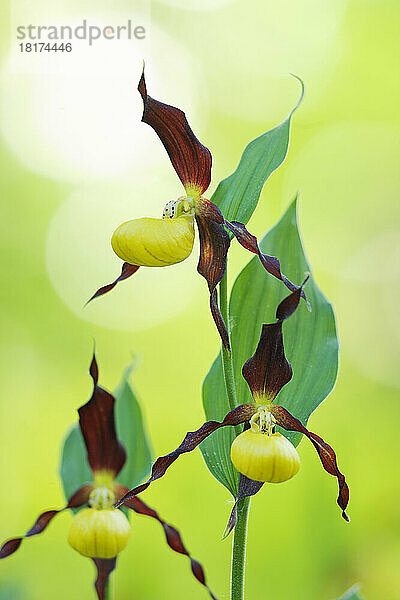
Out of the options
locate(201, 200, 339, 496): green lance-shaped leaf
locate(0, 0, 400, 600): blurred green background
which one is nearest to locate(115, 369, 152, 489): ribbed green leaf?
locate(0, 0, 400, 600): blurred green background

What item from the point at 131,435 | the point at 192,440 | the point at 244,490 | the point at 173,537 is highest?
the point at 192,440

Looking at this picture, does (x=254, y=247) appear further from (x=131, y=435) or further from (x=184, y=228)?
(x=131, y=435)

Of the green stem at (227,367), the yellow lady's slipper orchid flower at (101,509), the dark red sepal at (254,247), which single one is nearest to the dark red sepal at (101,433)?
the yellow lady's slipper orchid flower at (101,509)

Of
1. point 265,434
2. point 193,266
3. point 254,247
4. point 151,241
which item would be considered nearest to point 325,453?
point 265,434

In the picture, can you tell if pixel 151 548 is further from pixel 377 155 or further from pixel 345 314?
pixel 377 155

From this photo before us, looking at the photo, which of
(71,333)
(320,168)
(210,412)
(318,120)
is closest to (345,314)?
(320,168)

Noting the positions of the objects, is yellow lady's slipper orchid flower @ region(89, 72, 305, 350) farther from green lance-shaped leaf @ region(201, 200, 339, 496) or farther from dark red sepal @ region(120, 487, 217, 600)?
dark red sepal @ region(120, 487, 217, 600)

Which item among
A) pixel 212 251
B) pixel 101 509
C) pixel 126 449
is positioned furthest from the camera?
pixel 126 449

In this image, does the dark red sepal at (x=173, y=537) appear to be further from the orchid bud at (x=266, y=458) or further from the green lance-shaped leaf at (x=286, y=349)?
the orchid bud at (x=266, y=458)
